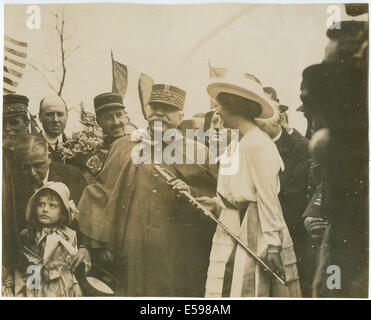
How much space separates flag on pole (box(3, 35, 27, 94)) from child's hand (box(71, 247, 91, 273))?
3.82ft

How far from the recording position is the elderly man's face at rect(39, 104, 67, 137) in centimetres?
312

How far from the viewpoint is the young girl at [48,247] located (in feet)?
10.1

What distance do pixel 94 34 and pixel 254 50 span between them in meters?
1.07

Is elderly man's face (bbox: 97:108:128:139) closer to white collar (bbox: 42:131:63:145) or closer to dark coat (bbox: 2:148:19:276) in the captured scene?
white collar (bbox: 42:131:63:145)

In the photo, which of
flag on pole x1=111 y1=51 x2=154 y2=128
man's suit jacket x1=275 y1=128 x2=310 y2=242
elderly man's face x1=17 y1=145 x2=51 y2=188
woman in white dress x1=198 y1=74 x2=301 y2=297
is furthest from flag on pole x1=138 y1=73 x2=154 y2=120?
man's suit jacket x1=275 y1=128 x2=310 y2=242

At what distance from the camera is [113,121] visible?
311 centimetres

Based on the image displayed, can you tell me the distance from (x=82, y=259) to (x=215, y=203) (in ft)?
3.12

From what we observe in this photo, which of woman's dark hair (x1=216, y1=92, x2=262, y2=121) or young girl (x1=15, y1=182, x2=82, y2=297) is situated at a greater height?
woman's dark hair (x1=216, y1=92, x2=262, y2=121)

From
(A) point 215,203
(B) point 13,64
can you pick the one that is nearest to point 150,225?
(A) point 215,203

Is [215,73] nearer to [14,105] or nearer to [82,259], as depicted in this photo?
[14,105]

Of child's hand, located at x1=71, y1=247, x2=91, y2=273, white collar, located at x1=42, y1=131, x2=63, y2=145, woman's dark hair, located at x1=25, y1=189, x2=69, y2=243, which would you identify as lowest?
child's hand, located at x1=71, y1=247, x2=91, y2=273
